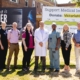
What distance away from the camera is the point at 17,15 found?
73.1 ft

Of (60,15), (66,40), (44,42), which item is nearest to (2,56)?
(44,42)

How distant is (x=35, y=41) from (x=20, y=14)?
14.0 meters

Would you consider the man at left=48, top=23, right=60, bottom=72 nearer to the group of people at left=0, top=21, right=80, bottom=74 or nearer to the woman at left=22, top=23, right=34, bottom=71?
the group of people at left=0, top=21, right=80, bottom=74

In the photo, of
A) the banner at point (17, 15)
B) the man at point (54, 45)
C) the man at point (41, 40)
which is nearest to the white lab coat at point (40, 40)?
the man at point (41, 40)

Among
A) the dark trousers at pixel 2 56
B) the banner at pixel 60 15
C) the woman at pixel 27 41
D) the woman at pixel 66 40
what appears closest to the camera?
the woman at pixel 66 40

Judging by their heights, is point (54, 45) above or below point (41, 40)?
below

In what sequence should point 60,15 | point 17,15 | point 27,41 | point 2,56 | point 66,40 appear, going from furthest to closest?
point 17,15
point 60,15
point 2,56
point 27,41
point 66,40

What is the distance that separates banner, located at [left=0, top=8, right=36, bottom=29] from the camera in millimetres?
22031

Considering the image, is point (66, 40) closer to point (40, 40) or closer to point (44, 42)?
point (44, 42)

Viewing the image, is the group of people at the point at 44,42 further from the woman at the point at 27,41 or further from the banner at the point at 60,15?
the banner at the point at 60,15

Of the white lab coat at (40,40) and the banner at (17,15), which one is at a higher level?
the banner at (17,15)

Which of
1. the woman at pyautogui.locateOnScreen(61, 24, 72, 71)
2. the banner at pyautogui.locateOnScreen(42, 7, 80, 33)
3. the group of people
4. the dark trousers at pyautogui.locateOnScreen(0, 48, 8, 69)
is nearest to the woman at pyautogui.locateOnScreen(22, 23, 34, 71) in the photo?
the group of people

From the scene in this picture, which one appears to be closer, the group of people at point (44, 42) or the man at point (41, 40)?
the group of people at point (44, 42)

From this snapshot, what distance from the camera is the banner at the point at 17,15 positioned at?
2203cm
